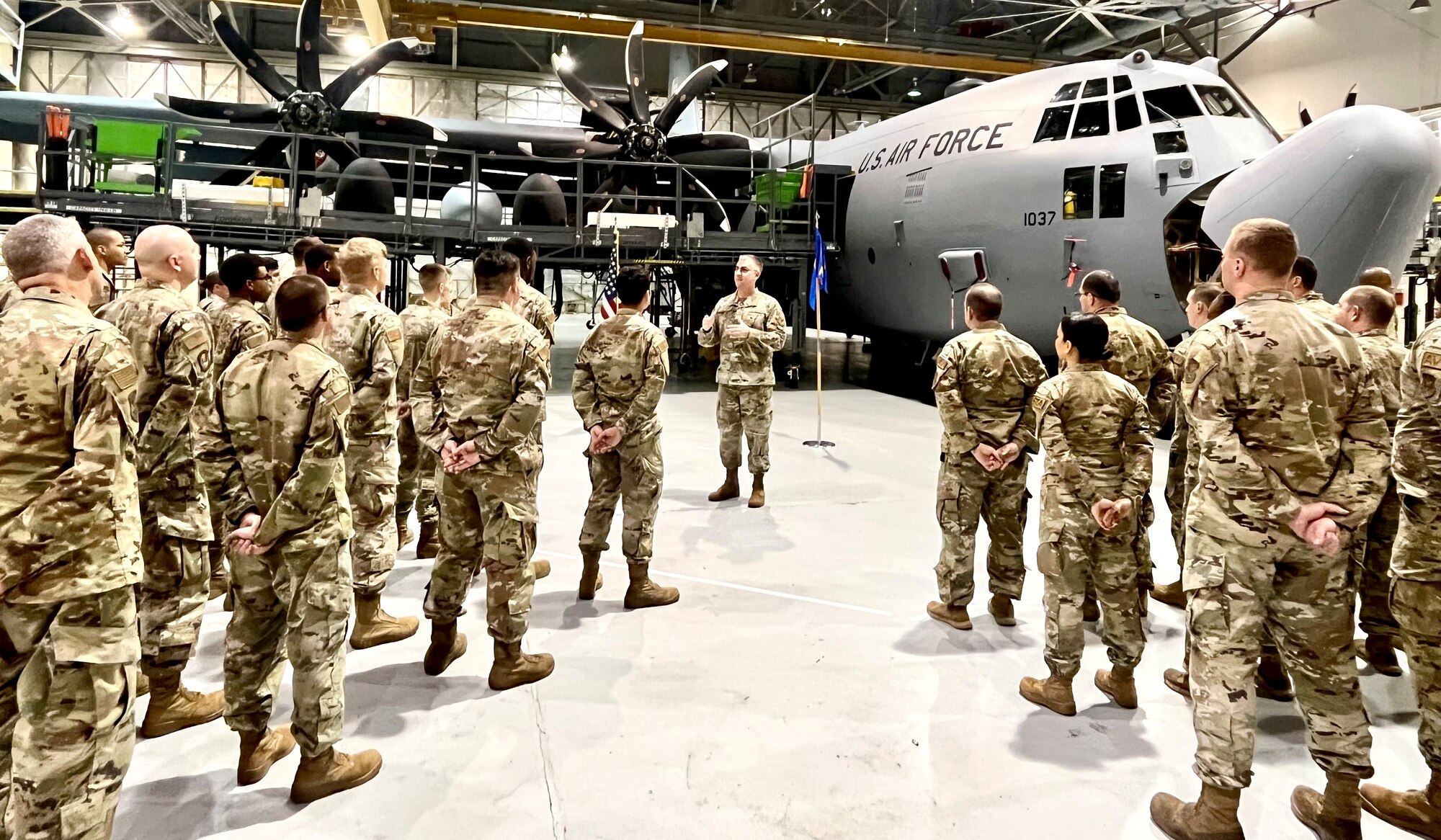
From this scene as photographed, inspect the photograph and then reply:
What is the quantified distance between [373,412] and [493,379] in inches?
34.5

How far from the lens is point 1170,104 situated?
8711 millimetres

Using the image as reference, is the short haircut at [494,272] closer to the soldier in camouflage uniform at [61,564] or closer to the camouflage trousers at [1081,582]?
the soldier in camouflage uniform at [61,564]

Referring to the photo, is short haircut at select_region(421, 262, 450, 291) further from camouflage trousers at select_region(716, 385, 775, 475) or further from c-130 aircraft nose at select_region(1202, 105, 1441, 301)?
c-130 aircraft nose at select_region(1202, 105, 1441, 301)

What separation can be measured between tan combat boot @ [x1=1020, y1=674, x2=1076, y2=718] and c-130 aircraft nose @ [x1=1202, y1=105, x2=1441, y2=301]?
5.70 meters

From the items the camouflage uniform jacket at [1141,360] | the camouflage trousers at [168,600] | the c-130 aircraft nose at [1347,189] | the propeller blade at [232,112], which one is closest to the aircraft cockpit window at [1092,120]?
the c-130 aircraft nose at [1347,189]

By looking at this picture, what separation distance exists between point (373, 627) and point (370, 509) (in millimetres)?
609

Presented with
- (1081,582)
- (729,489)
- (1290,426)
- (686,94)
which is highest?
(686,94)

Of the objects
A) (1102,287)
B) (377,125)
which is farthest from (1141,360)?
(377,125)

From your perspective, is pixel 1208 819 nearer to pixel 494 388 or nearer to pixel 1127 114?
pixel 494 388

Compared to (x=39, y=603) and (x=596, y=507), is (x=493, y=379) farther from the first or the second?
(x=39, y=603)

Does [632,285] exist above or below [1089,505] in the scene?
above

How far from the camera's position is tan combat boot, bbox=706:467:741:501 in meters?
6.79

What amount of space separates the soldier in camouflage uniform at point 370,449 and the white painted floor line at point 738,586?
1.43 m

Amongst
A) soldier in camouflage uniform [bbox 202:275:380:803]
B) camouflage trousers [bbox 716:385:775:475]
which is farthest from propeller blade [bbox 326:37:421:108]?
soldier in camouflage uniform [bbox 202:275:380:803]
